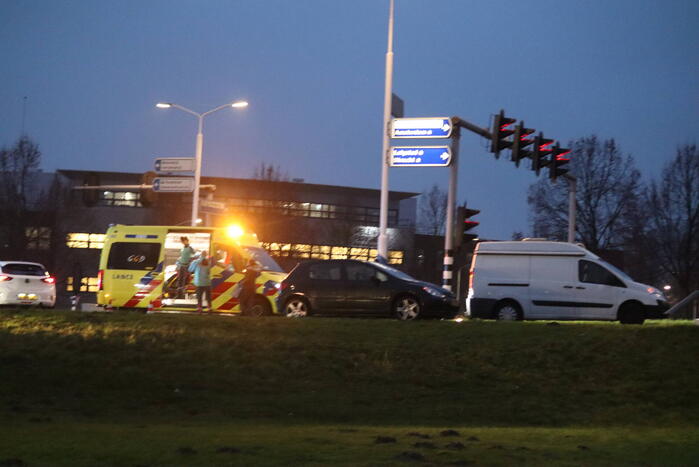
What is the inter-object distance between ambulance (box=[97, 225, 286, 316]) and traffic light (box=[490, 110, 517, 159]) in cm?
644

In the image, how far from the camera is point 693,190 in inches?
2128

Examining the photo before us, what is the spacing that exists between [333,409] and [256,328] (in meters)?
4.20

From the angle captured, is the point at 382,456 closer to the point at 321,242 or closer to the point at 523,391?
the point at 523,391

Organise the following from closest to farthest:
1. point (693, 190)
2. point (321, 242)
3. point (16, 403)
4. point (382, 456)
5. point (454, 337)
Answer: point (382, 456), point (16, 403), point (454, 337), point (693, 190), point (321, 242)

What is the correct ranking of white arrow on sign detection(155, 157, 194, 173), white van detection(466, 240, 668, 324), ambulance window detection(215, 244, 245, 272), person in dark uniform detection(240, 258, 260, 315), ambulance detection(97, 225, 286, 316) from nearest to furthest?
1. white van detection(466, 240, 668, 324)
2. person in dark uniform detection(240, 258, 260, 315)
3. ambulance detection(97, 225, 286, 316)
4. ambulance window detection(215, 244, 245, 272)
5. white arrow on sign detection(155, 157, 194, 173)

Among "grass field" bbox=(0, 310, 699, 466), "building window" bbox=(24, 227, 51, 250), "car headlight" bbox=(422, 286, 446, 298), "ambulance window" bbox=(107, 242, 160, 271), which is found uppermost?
"building window" bbox=(24, 227, 51, 250)

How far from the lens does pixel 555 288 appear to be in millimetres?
21719

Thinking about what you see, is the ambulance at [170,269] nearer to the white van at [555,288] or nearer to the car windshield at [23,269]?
the car windshield at [23,269]

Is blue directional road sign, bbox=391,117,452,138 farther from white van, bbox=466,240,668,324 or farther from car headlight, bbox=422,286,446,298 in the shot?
car headlight, bbox=422,286,446,298

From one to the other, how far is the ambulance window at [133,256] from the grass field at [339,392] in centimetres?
815

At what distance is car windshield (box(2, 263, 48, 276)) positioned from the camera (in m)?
28.3

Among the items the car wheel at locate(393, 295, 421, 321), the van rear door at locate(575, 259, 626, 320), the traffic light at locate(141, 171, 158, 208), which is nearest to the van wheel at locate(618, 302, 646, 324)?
the van rear door at locate(575, 259, 626, 320)

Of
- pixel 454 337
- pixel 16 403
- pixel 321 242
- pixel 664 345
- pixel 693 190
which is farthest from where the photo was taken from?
pixel 321 242

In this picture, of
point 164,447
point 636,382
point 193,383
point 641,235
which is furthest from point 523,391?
point 641,235
